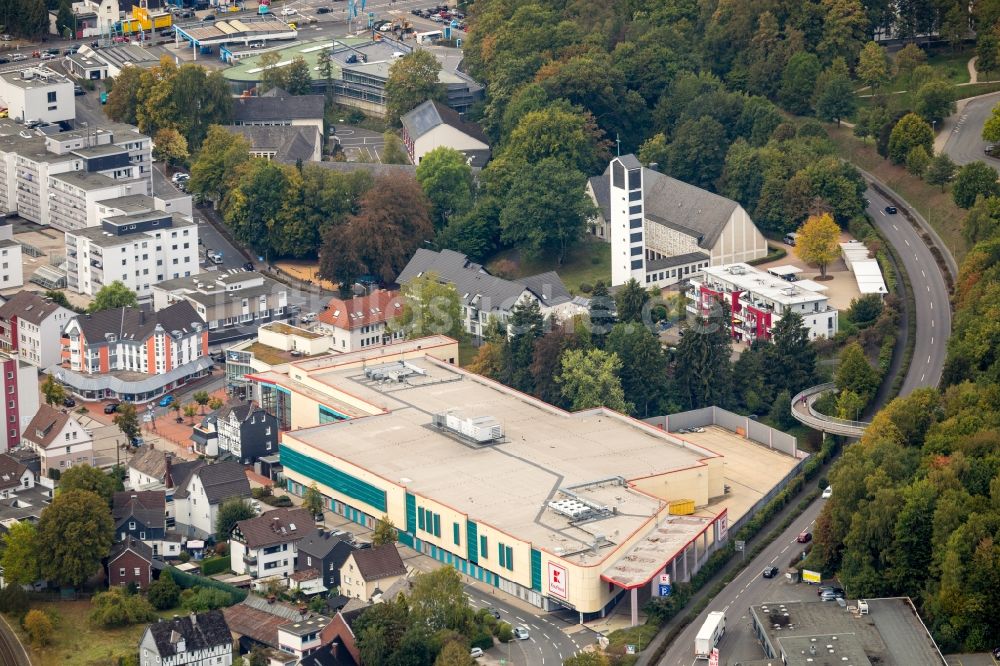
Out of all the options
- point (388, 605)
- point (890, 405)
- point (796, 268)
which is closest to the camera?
point (388, 605)

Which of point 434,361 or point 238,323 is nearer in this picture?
point 434,361

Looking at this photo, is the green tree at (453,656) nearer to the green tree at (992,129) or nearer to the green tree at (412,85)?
the green tree at (992,129)

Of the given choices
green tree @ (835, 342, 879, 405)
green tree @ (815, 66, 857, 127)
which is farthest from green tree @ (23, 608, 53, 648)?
green tree @ (815, 66, 857, 127)

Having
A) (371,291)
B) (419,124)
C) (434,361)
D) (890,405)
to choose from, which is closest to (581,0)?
(419,124)

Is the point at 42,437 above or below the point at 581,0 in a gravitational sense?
below

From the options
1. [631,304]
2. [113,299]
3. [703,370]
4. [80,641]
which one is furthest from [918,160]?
[80,641]

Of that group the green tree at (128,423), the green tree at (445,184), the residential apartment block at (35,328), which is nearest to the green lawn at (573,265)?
the green tree at (445,184)

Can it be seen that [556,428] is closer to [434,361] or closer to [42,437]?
[434,361]

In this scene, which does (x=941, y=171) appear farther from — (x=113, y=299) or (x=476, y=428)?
(x=113, y=299)
